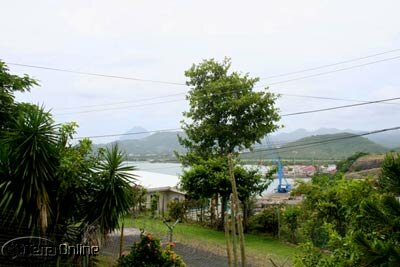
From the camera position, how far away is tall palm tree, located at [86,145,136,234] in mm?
6355

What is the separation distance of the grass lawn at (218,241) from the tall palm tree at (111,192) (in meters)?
4.57

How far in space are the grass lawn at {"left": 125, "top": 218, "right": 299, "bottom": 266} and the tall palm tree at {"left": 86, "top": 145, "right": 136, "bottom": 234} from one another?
4.57 metres

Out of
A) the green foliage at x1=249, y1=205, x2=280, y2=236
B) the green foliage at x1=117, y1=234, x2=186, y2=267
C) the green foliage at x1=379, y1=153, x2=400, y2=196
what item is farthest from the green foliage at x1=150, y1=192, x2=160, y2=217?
the green foliage at x1=379, y1=153, x2=400, y2=196

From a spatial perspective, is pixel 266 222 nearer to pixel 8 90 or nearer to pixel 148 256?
pixel 148 256

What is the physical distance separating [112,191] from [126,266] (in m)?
1.33

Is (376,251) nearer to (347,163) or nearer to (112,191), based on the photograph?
(112,191)

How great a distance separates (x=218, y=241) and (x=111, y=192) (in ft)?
22.5

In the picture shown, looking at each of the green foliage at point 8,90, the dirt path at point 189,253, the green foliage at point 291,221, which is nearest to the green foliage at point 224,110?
the green foliage at point 291,221

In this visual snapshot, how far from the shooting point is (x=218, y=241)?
12383mm

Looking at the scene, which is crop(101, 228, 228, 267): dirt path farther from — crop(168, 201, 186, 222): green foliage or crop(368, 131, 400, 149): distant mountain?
crop(368, 131, 400, 149): distant mountain

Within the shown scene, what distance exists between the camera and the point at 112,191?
634 cm

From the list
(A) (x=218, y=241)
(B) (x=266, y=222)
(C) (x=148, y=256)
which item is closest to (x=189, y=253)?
(A) (x=218, y=241)

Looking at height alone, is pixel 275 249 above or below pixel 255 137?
below

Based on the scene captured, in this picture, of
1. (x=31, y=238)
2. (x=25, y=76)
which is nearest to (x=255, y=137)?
(x=25, y=76)
